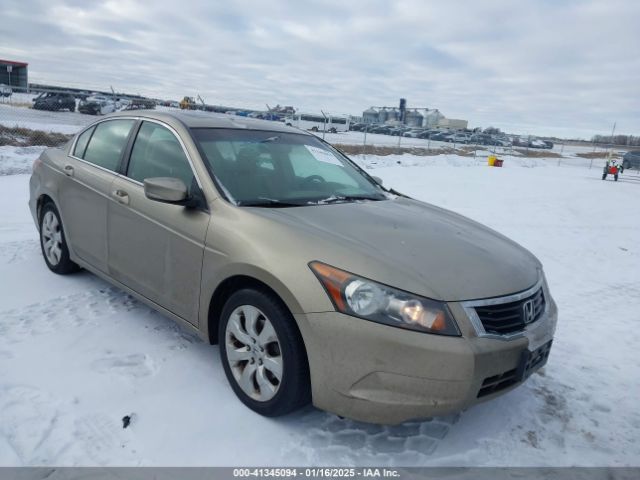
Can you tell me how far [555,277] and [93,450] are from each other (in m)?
5.13

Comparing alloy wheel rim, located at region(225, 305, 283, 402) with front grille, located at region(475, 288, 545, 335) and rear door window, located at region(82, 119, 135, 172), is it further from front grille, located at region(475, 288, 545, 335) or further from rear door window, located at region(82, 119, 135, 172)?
rear door window, located at region(82, 119, 135, 172)

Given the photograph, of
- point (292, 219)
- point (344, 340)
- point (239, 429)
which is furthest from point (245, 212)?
point (239, 429)

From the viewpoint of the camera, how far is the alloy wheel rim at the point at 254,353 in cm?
260

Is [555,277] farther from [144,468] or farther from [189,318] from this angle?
[144,468]

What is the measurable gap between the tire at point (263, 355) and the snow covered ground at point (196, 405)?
141 mm

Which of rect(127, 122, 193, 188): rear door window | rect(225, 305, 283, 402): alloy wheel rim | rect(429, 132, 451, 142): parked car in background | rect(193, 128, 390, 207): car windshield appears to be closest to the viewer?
rect(225, 305, 283, 402): alloy wheel rim

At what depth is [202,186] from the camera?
3.09 meters

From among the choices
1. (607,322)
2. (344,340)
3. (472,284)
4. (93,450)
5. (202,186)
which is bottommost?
(93,450)

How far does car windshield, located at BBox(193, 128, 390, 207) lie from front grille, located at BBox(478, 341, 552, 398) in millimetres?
1533

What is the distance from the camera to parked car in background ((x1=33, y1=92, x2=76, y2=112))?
1088 inches

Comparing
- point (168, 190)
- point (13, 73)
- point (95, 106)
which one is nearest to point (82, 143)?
point (168, 190)

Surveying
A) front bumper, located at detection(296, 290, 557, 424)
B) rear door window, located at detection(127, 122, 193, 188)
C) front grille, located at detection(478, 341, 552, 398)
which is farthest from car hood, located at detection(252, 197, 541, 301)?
rear door window, located at detection(127, 122, 193, 188)

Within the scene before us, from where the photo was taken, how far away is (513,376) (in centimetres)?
248

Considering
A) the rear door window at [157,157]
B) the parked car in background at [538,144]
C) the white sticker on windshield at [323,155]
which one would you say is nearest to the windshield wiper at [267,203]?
the rear door window at [157,157]
